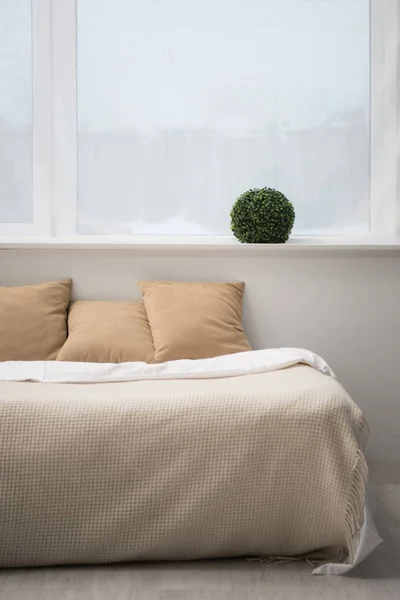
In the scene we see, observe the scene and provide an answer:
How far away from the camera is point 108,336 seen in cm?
294

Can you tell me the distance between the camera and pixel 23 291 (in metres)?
3.06

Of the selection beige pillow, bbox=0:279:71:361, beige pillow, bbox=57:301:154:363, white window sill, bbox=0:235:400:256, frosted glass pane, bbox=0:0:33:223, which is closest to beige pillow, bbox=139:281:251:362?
beige pillow, bbox=57:301:154:363

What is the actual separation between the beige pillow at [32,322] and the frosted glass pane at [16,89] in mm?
620

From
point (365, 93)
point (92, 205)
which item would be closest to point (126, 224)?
point (92, 205)

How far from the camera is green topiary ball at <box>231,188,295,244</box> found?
3117 mm

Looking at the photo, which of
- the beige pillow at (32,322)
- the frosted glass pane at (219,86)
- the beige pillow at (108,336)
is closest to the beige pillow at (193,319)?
the beige pillow at (108,336)

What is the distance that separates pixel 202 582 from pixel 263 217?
1572 mm

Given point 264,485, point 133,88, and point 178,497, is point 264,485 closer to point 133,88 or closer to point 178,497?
point 178,497

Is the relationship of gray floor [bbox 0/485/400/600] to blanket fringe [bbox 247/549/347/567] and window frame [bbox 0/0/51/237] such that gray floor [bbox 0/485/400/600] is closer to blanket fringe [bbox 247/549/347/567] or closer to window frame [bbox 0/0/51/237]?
blanket fringe [bbox 247/549/347/567]

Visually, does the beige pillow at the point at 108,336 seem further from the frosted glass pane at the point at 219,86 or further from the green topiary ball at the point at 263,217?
the frosted glass pane at the point at 219,86

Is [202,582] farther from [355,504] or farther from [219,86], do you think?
[219,86]

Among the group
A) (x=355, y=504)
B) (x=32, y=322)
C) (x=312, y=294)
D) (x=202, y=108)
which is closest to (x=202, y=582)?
(x=355, y=504)

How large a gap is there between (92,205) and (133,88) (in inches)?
22.4

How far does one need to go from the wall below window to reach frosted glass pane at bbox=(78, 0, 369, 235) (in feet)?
1.43
